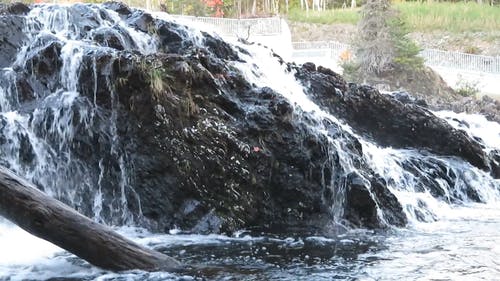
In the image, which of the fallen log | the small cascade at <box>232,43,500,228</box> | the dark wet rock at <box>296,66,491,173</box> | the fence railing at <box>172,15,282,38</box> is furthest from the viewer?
the fence railing at <box>172,15,282,38</box>

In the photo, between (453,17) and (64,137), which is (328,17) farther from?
(64,137)

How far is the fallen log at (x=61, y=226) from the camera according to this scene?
14.3ft

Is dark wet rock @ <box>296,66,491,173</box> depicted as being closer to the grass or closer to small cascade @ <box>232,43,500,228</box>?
small cascade @ <box>232,43,500,228</box>

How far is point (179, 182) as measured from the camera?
693cm

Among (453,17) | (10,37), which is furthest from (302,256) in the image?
(453,17)

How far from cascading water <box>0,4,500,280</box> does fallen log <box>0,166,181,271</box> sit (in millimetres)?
172

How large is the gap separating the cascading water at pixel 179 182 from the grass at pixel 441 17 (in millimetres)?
23478

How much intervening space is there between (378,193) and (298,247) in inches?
76.5

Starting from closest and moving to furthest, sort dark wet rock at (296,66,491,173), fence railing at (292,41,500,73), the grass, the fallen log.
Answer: the fallen log
dark wet rock at (296,66,491,173)
fence railing at (292,41,500,73)
the grass

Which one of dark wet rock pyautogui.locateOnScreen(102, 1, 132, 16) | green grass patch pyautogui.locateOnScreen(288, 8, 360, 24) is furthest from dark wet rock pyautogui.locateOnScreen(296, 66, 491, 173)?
green grass patch pyautogui.locateOnScreen(288, 8, 360, 24)

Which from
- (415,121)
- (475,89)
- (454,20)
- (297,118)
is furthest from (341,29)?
(297,118)

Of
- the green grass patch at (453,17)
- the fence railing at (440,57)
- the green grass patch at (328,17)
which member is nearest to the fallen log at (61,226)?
the fence railing at (440,57)

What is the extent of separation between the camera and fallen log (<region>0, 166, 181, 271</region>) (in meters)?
4.36

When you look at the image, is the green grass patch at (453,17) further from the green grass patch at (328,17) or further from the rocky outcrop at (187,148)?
the rocky outcrop at (187,148)
